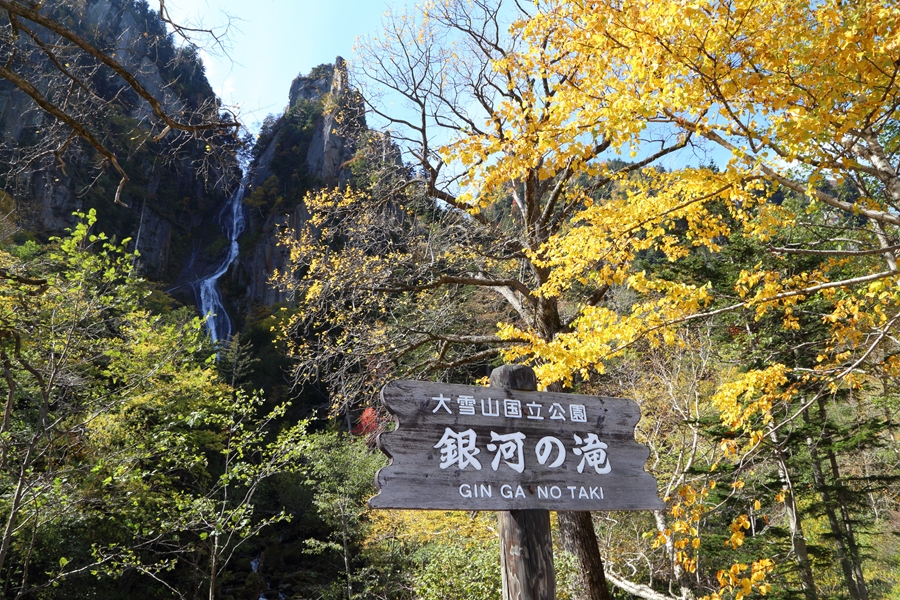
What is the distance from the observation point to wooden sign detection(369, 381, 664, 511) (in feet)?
6.16

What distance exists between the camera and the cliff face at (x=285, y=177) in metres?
30.8

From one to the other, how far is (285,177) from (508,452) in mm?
35451

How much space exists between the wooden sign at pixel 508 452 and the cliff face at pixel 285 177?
26.7 meters

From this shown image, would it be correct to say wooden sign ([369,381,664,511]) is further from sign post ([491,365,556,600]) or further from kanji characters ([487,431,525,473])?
sign post ([491,365,556,600])

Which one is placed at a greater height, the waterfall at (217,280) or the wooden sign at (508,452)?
the waterfall at (217,280)

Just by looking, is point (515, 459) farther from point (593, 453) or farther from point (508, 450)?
point (593, 453)

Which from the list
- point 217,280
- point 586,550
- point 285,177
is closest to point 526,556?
point 586,550

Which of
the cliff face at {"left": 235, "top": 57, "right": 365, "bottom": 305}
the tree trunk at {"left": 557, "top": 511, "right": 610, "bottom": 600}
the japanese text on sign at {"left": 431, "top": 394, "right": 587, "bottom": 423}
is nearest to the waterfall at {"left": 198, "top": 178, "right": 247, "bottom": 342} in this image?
the cliff face at {"left": 235, "top": 57, "right": 365, "bottom": 305}

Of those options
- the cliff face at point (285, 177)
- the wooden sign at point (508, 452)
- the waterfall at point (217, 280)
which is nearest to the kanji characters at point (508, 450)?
the wooden sign at point (508, 452)

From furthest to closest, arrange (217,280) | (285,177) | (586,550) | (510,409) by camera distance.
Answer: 1. (285,177)
2. (217,280)
3. (586,550)
4. (510,409)

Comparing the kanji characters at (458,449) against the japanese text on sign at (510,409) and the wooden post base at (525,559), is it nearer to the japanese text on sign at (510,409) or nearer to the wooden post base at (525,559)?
the japanese text on sign at (510,409)

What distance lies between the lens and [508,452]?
6.66 feet

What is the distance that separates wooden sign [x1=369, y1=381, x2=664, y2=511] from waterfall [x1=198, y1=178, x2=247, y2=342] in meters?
24.1

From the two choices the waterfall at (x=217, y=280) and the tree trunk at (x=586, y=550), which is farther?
the waterfall at (x=217, y=280)
